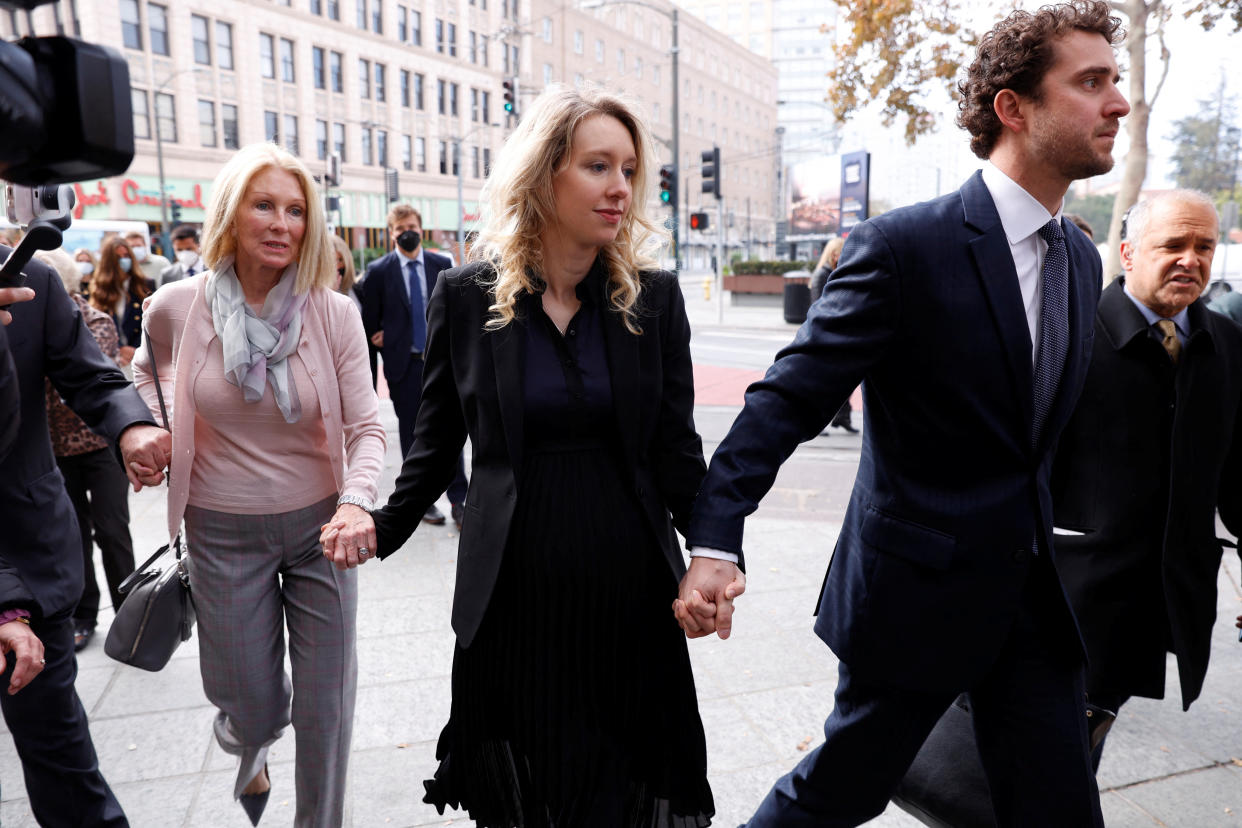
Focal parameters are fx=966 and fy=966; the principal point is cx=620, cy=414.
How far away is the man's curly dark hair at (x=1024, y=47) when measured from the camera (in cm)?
206

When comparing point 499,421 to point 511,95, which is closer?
point 499,421

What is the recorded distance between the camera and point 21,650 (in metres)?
2.04

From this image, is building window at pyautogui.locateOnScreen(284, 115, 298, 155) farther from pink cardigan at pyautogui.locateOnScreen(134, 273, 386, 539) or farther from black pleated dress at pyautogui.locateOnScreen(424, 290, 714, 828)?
black pleated dress at pyautogui.locateOnScreen(424, 290, 714, 828)

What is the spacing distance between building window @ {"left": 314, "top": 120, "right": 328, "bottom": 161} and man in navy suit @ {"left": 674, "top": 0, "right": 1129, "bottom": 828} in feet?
160

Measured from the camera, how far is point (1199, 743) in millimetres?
3520

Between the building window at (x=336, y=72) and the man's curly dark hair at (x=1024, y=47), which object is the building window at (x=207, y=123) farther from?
the man's curly dark hair at (x=1024, y=47)

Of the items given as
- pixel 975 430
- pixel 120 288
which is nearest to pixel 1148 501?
pixel 975 430

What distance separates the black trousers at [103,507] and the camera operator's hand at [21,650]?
2770 mm

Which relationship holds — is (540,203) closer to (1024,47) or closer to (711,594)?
(711,594)

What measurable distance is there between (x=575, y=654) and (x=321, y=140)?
49227 millimetres

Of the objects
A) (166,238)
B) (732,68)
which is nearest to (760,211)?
(732,68)

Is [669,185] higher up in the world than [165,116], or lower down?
lower down

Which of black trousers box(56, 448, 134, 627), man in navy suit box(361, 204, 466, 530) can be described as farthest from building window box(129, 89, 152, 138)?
black trousers box(56, 448, 134, 627)

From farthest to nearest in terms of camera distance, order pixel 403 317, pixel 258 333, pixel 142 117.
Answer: pixel 142 117, pixel 403 317, pixel 258 333
